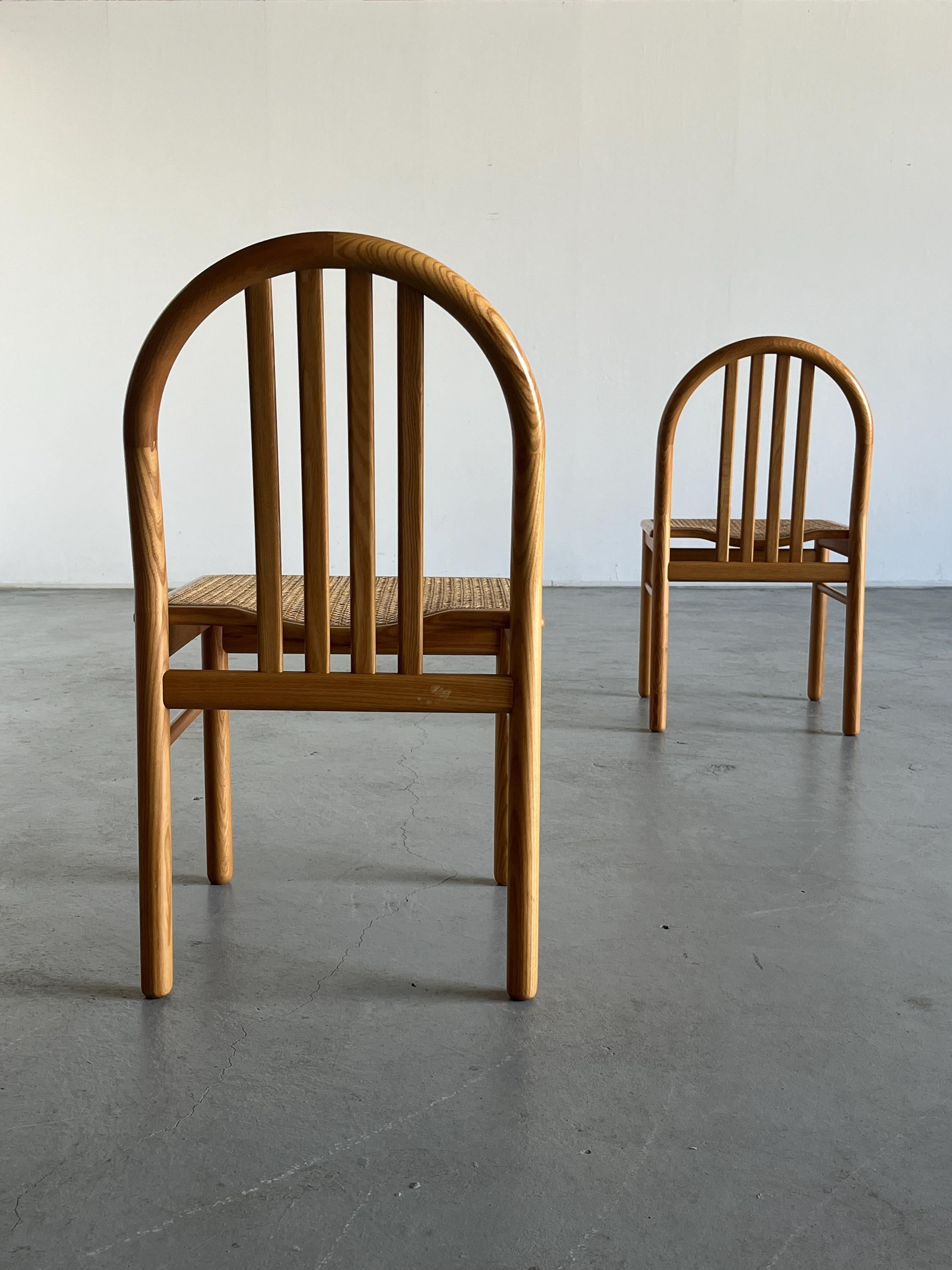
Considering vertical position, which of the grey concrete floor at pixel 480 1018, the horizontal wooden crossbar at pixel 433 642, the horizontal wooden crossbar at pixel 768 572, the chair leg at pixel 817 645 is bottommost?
the grey concrete floor at pixel 480 1018

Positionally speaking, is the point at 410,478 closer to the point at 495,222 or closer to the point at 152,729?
the point at 152,729

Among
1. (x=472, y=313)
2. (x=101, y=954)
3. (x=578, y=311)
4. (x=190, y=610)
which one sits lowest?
(x=101, y=954)

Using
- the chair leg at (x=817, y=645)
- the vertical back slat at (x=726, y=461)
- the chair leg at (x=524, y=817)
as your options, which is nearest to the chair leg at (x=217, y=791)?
the chair leg at (x=524, y=817)

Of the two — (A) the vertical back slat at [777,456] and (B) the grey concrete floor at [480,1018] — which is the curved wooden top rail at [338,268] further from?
(A) the vertical back slat at [777,456]

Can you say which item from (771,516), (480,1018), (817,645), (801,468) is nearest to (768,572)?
(771,516)

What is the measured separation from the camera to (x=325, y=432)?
3.43 ft

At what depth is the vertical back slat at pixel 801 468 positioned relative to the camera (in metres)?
2.19

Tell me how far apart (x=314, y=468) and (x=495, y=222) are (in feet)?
11.6

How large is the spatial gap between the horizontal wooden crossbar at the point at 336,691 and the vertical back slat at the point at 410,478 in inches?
1.2

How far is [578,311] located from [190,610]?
3.48m

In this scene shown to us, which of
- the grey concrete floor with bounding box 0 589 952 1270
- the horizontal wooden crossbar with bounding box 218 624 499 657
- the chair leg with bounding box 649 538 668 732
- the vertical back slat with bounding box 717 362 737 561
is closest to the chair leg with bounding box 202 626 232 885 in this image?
the grey concrete floor with bounding box 0 589 952 1270

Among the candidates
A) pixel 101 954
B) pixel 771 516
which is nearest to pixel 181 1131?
pixel 101 954

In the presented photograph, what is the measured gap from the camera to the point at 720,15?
4.20 metres

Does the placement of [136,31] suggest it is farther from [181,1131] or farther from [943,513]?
[181,1131]
